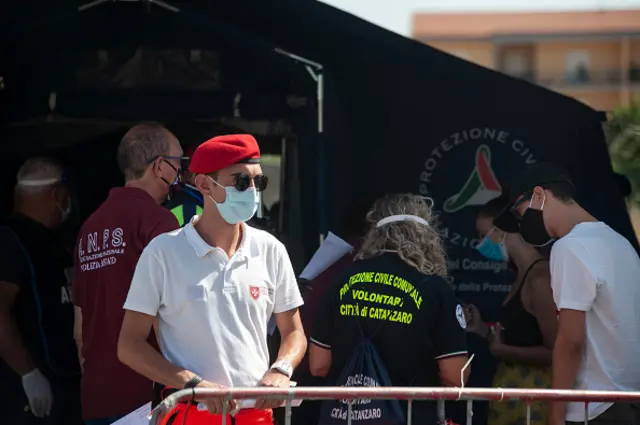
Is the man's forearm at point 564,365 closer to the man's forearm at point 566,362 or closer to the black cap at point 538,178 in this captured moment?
the man's forearm at point 566,362

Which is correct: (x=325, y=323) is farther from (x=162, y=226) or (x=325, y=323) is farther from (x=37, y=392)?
(x=37, y=392)

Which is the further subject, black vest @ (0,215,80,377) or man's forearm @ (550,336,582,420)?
black vest @ (0,215,80,377)

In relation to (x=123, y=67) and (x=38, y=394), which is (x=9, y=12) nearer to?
(x=123, y=67)

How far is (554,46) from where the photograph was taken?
54.9 m

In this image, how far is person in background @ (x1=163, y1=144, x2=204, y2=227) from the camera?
504 cm

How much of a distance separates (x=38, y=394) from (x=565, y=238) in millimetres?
2584

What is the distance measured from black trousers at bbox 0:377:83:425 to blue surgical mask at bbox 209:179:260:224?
1.99m

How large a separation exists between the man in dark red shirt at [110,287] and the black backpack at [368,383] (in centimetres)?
78

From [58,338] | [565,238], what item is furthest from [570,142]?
[58,338]

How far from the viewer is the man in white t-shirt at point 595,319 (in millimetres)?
4258

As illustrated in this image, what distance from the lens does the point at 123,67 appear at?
20.5 ft

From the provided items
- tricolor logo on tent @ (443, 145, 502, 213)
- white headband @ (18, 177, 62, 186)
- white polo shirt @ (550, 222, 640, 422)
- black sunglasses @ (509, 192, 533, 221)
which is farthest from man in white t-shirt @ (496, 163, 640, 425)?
white headband @ (18, 177, 62, 186)

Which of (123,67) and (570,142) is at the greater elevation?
(123,67)

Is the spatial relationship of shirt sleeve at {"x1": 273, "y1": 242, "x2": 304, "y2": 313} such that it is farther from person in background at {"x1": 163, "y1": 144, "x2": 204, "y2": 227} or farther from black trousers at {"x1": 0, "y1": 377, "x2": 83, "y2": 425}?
black trousers at {"x1": 0, "y1": 377, "x2": 83, "y2": 425}
